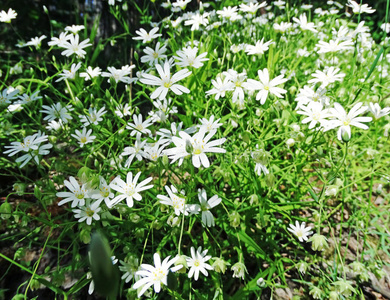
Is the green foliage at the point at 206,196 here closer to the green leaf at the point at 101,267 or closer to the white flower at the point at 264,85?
the white flower at the point at 264,85

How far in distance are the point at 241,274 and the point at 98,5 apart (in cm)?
320

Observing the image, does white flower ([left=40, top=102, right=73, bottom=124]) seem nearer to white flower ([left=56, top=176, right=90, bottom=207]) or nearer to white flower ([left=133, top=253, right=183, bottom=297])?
white flower ([left=56, top=176, right=90, bottom=207])

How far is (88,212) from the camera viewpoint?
1.26 m

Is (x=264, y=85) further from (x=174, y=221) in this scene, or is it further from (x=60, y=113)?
(x=60, y=113)

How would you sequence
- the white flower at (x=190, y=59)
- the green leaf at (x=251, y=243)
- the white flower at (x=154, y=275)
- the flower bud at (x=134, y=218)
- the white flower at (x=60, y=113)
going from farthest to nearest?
the white flower at (x=60, y=113) → the white flower at (x=190, y=59) → the green leaf at (x=251, y=243) → the flower bud at (x=134, y=218) → the white flower at (x=154, y=275)

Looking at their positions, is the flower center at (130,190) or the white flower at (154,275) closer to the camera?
the white flower at (154,275)

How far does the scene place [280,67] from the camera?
2.15 meters

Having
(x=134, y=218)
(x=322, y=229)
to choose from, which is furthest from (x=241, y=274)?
(x=322, y=229)

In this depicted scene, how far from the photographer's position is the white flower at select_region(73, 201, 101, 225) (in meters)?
1.21

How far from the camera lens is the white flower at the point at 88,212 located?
1.21m

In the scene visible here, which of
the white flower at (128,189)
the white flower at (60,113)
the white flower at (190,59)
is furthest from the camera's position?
the white flower at (60,113)

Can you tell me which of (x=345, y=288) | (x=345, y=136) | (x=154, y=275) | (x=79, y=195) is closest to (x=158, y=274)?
(x=154, y=275)

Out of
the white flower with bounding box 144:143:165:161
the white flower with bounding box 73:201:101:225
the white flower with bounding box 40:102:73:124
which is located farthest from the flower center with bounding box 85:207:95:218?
the white flower with bounding box 40:102:73:124

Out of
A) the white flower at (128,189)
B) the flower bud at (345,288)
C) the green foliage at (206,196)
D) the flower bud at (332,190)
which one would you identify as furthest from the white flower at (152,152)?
the flower bud at (345,288)
